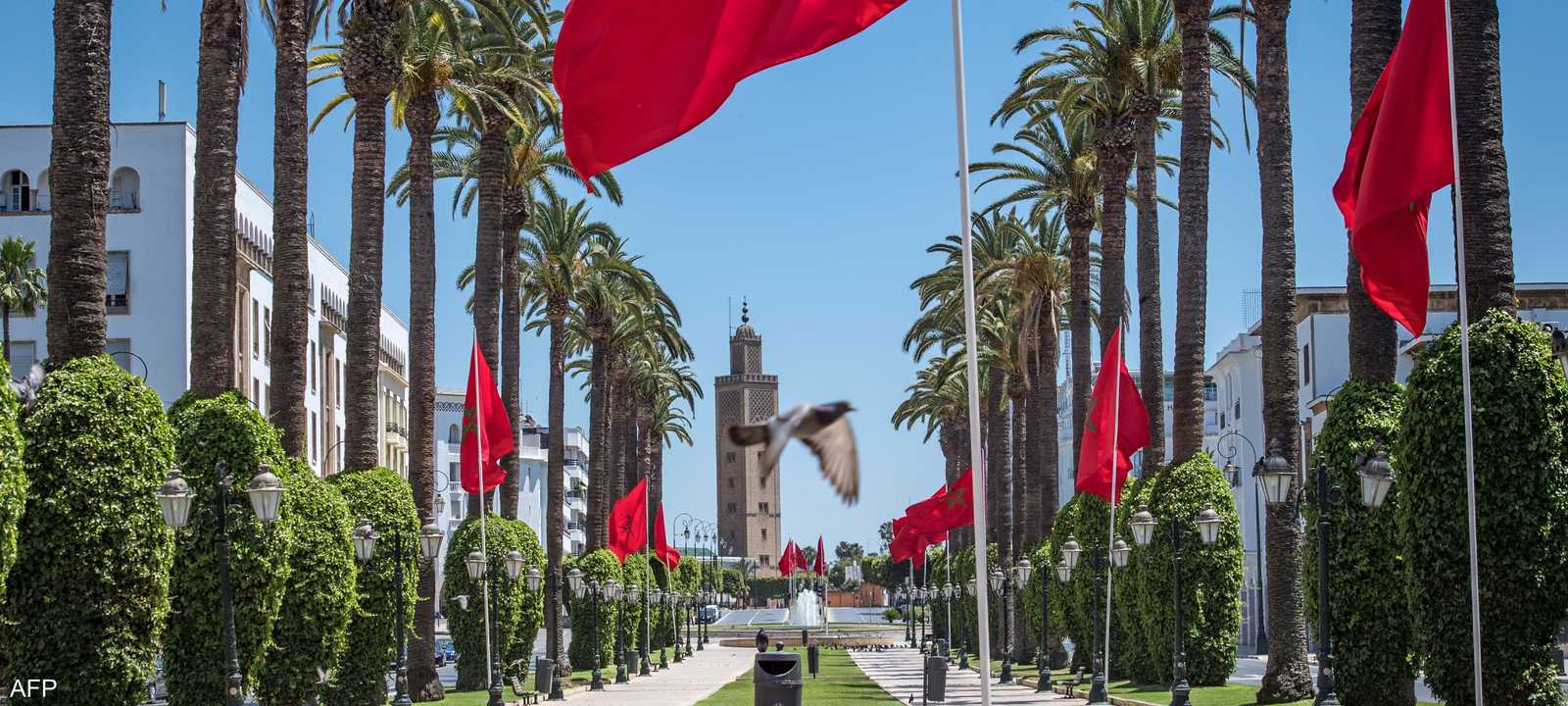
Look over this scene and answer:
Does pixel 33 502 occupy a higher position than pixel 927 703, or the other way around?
pixel 33 502

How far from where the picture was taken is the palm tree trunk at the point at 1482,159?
19688mm

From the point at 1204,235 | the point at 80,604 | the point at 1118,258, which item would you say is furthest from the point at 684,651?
the point at 80,604

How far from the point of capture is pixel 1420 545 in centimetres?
1897

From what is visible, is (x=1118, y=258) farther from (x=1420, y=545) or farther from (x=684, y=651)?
(x=684, y=651)

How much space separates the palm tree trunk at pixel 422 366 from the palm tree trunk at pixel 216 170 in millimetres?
10590

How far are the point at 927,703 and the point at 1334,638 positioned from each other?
13.6 metres

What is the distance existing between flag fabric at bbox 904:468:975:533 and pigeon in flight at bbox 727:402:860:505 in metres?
41.7

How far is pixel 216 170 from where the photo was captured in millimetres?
25453

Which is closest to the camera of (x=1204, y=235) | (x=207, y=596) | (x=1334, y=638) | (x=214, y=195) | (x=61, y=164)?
(x=61, y=164)

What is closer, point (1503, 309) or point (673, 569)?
point (1503, 309)

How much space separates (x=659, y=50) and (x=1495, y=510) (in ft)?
33.9

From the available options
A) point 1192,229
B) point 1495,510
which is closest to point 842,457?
point 1495,510

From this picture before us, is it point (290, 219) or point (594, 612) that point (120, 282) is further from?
point (290, 219)

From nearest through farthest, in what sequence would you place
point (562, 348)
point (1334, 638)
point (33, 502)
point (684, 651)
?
point (33, 502)
point (1334, 638)
point (562, 348)
point (684, 651)
